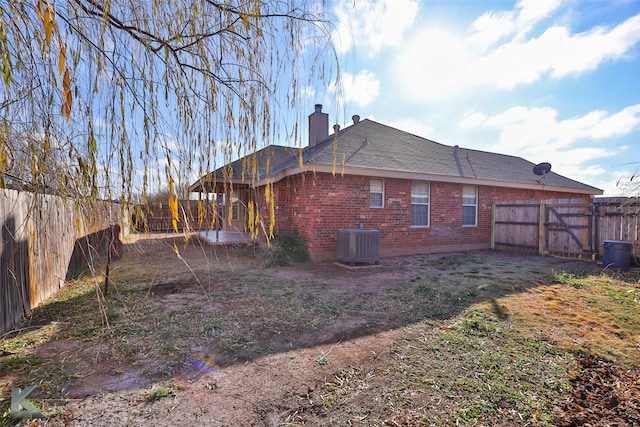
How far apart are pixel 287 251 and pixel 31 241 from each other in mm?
6873

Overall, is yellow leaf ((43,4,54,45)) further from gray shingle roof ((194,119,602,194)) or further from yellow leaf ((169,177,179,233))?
gray shingle roof ((194,119,602,194))

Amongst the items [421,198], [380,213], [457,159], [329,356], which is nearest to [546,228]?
[457,159]

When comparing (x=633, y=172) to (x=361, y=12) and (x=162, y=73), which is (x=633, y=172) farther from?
(x=162, y=73)

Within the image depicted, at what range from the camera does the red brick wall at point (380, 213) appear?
884cm

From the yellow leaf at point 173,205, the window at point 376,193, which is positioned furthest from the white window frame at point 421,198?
the yellow leaf at point 173,205

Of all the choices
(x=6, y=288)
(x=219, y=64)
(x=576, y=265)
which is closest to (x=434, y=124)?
(x=219, y=64)

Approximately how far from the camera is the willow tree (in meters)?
1.73

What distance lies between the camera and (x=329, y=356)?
3.20 m

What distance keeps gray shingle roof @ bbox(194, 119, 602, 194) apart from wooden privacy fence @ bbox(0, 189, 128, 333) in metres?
5.47

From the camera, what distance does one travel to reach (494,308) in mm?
4770

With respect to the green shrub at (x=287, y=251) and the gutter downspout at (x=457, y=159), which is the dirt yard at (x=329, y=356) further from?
the gutter downspout at (x=457, y=159)

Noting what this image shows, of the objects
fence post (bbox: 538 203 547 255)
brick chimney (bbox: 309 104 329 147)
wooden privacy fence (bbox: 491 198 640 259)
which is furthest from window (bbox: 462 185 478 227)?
brick chimney (bbox: 309 104 329 147)

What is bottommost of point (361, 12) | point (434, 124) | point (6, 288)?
point (6, 288)

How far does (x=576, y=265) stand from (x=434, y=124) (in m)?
8.89
